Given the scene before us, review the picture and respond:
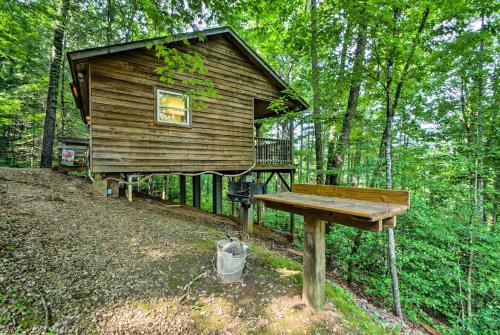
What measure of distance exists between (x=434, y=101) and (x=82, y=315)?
11178 mm

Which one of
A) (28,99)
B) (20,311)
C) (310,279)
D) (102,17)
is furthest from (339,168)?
(28,99)

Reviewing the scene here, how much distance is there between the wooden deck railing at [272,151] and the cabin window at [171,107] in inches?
128

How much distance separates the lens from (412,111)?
818cm

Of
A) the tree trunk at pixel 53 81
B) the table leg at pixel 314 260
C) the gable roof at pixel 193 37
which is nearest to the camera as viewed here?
the table leg at pixel 314 260

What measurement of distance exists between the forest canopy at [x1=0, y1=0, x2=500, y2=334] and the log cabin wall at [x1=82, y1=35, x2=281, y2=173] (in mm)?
1350

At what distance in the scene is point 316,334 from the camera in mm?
2779

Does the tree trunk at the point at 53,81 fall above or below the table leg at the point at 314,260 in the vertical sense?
above

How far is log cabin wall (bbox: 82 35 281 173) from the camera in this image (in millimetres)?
6465

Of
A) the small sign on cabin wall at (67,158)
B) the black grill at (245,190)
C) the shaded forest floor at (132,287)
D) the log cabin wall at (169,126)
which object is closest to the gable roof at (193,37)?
the log cabin wall at (169,126)

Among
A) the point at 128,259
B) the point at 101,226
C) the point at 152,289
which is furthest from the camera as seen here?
the point at 101,226

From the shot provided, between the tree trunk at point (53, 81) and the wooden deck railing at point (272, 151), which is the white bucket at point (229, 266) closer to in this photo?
the wooden deck railing at point (272, 151)

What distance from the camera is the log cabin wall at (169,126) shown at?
255 inches

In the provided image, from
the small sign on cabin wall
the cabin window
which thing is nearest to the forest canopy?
the small sign on cabin wall

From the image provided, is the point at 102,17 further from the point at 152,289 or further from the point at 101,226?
the point at 152,289
